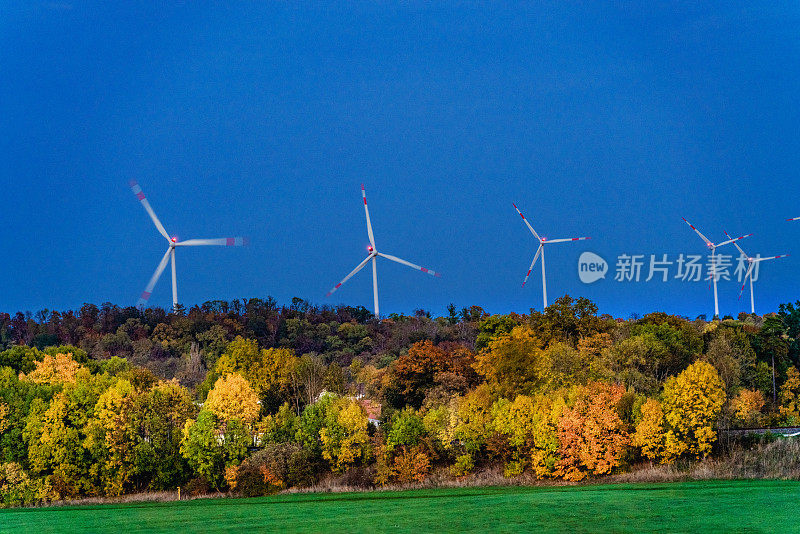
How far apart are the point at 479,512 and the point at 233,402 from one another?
32.5 metres

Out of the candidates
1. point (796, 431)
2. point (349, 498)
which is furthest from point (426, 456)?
point (796, 431)

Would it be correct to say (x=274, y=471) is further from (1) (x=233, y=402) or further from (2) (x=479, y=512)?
(2) (x=479, y=512)

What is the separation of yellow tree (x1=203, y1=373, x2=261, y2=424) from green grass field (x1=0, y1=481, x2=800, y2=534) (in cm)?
1312

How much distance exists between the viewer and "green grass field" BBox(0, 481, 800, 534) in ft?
172

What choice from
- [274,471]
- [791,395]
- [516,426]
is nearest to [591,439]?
[516,426]

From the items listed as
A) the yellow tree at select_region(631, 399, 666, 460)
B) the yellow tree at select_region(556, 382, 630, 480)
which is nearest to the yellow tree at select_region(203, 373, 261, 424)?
the yellow tree at select_region(556, 382, 630, 480)

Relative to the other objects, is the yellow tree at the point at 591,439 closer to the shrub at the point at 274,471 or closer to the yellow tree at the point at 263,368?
the shrub at the point at 274,471

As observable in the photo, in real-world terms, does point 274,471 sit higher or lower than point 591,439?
lower

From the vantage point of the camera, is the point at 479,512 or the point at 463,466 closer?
the point at 479,512

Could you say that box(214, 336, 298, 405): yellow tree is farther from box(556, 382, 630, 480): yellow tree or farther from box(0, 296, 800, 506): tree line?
box(556, 382, 630, 480): yellow tree

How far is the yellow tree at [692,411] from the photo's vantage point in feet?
239

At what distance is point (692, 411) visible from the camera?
243 feet

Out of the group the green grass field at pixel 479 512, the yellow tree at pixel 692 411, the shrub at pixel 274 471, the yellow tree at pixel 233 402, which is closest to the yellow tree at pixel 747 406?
the yellow tree at pixel 692 411

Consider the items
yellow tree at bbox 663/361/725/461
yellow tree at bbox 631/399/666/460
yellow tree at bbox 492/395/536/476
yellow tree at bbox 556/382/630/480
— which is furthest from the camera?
yellow tree at bbox 492/395/536/476
